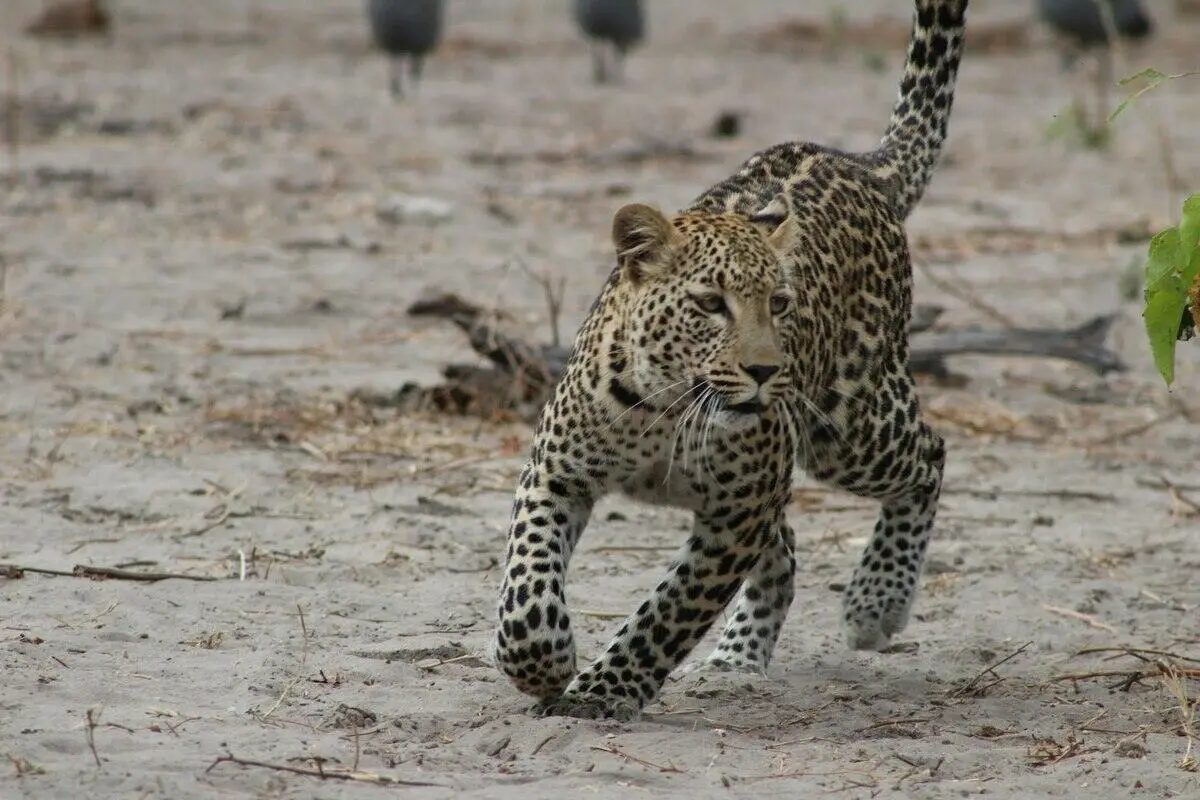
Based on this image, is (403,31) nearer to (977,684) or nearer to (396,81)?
(396,81)

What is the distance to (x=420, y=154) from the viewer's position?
16.7 m

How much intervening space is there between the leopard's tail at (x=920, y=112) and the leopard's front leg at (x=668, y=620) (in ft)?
6.30

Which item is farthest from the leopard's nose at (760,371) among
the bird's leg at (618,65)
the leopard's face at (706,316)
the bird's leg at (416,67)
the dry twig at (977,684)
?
the bird's leg at (618,65)

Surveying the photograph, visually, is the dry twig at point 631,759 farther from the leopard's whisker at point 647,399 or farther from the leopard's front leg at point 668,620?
the leopard's whisker at point 647,399

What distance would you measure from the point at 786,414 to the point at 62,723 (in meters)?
2.12

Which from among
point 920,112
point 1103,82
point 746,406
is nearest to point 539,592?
point 746,406

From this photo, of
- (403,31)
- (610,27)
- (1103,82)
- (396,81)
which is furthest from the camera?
(610,27)

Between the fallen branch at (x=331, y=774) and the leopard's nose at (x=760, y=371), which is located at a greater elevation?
the leopard's nose at (x=760, y=371)

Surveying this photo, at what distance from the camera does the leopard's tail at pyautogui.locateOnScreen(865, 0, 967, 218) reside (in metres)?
7.51

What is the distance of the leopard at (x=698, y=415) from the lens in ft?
18.7

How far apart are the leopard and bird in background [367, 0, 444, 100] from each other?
1314 cm

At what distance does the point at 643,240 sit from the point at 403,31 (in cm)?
1419

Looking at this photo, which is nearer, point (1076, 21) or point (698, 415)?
point (698, 415)

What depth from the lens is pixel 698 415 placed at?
5.72 metres
